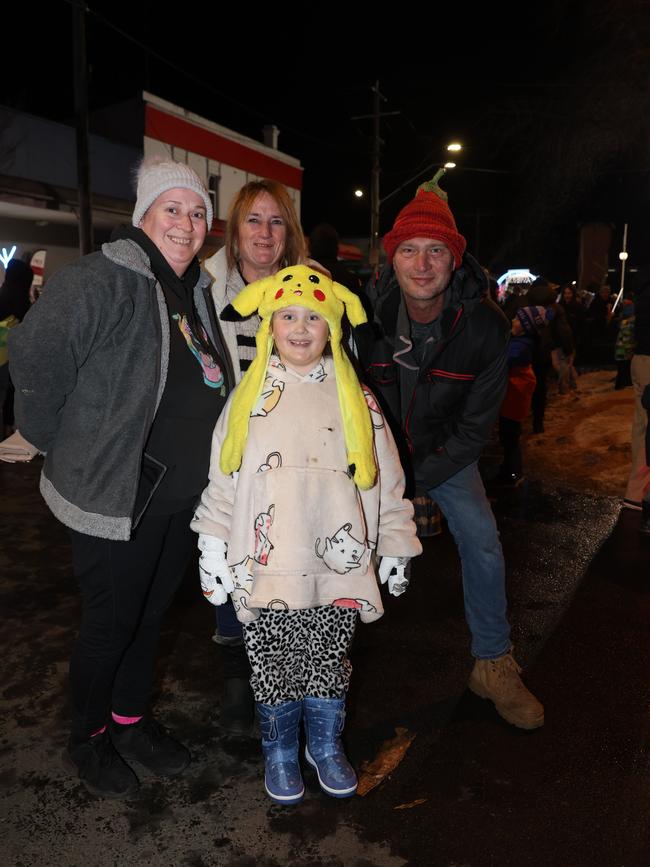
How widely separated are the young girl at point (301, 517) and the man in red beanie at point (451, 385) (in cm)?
53

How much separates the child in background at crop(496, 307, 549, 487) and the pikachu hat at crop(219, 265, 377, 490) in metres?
4.69

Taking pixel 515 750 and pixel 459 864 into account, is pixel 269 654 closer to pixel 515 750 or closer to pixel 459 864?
pixel 459 864

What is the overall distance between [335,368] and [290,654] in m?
1.08

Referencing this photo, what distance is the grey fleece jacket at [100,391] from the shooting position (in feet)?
7.64

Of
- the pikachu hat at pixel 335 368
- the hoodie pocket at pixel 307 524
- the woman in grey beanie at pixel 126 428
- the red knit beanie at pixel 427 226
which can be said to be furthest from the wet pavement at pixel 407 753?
the red knit beanie at pixel 427 226

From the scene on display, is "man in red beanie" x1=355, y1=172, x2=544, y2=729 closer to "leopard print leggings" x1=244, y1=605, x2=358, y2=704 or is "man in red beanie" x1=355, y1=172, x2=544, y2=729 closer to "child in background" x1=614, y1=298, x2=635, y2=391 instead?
"leopard print leggings" x1=244, y1=605, x2=358, y2=704

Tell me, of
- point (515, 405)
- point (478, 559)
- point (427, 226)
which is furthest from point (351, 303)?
point (515, 405)

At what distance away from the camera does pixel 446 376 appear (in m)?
3.21

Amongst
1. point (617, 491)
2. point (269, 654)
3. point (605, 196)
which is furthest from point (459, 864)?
point (605, 196)

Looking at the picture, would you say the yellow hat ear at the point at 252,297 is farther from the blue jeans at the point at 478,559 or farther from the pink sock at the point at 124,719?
the pink sock at the point at 124,719

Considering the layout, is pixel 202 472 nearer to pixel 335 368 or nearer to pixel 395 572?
pixel 335 368

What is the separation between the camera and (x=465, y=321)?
3.16m

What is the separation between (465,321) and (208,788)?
6.97ft

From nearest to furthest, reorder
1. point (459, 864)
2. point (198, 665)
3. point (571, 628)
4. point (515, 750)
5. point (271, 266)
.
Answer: point (459, 864) < point (515, 750) < point (271, 266) < point (198, 665) < point (571, 628)
